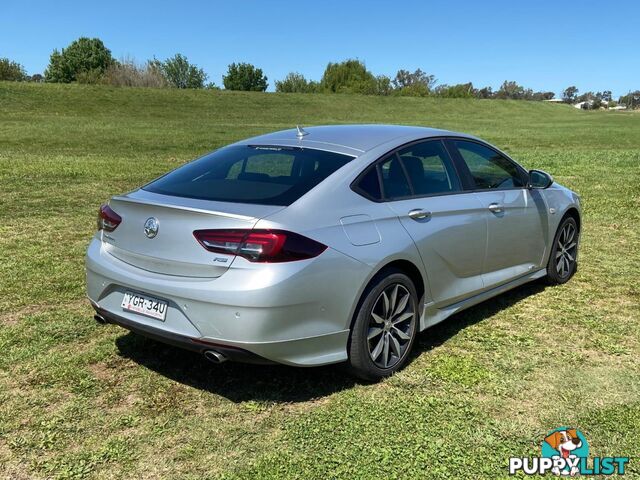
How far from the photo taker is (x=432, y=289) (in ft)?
13.8

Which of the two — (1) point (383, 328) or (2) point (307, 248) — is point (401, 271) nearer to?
(1) point (383, 328)

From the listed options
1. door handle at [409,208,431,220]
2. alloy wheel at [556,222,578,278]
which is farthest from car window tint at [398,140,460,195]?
alloy wheel at [556,222,578,278]

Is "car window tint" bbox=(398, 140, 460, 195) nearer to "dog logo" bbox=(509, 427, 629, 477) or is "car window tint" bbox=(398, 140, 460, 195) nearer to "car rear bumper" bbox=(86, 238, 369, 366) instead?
"car rear bumper" bbox=(86, 238, 369, 366)

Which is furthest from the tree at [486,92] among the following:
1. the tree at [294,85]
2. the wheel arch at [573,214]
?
the wheel arch at [573,214]

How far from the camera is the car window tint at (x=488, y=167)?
4.90m

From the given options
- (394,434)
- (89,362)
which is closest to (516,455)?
(394,434)

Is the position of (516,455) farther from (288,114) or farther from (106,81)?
(106,81)

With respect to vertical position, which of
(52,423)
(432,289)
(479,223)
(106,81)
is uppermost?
(106,81)

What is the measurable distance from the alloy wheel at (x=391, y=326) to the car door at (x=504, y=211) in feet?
3.49

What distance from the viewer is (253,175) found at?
396 centimetres

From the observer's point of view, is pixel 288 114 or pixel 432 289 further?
pixel 288 114

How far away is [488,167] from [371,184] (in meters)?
1.71

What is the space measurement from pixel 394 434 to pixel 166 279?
152 cm

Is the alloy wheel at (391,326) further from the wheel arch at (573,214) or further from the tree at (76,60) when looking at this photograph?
the tree at (76,60)
